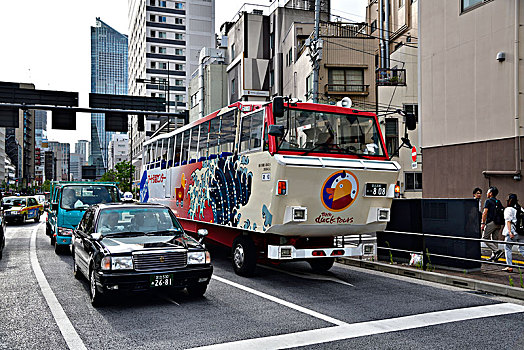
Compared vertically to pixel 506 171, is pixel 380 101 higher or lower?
higher

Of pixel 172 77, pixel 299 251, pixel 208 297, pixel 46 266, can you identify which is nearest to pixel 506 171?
pixel 299 251

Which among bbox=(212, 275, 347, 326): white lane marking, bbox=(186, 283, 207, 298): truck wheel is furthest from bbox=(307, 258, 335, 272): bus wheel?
bbox=(186, 283, 207, 298): truck wheel

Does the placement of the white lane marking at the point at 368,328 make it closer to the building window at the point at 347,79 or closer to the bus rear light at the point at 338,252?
the bus rear light at the point at 338,252

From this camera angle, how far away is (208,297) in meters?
8.70

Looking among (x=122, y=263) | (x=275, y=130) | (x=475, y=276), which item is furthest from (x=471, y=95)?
(x=122, y=263)

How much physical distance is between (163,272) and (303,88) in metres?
28.2

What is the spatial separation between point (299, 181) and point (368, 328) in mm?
3466

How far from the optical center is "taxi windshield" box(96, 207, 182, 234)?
9.02 meters

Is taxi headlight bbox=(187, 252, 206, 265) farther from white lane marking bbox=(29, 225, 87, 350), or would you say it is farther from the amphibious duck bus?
white lane marking bbox=(29, 225, 87, 350)

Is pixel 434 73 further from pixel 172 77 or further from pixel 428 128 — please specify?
pixel 172 77

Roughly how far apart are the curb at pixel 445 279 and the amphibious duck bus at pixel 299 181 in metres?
1.27

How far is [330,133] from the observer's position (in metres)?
10.3

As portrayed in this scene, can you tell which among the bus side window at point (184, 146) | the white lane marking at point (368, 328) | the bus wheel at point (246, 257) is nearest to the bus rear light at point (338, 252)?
the bus wheel at point (246, 257)

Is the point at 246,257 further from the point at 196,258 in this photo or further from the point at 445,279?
the point at 445,279
